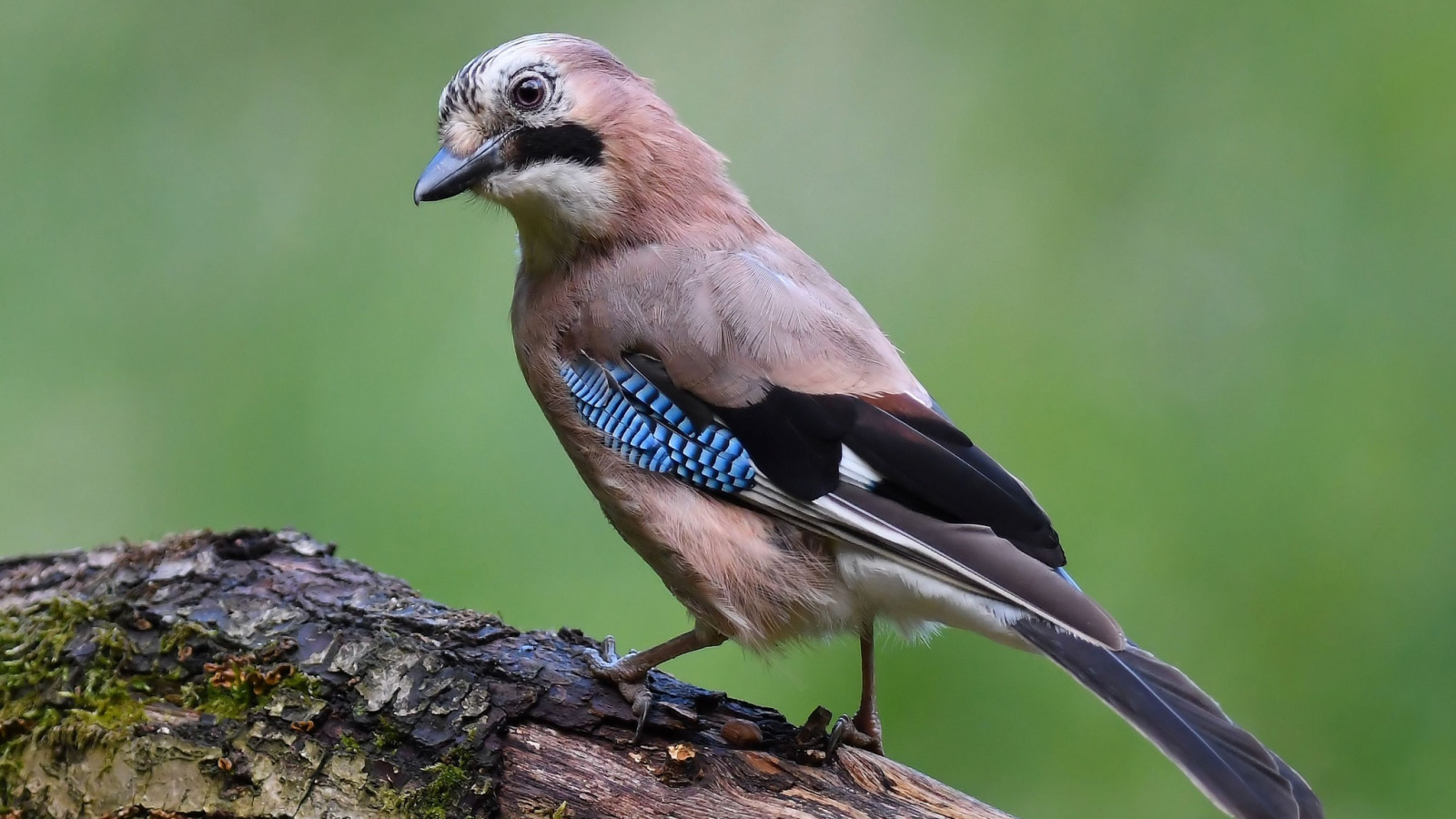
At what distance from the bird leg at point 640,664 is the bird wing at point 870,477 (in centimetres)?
40

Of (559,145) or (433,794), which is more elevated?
(559,145)

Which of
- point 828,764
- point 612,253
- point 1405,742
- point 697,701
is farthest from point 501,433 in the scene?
point 1405,742

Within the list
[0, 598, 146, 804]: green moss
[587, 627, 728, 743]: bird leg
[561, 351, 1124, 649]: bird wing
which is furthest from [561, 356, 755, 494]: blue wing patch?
[0, 598, 146, 804]: green moss

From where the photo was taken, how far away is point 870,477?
2.68m

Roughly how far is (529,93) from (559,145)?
14 centimetres

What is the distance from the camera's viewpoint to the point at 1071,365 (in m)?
4.87

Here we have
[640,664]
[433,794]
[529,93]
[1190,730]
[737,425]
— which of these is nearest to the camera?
[1190,730]

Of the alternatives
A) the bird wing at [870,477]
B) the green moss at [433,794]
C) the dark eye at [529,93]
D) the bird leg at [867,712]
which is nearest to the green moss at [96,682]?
the green moss at [433,794]

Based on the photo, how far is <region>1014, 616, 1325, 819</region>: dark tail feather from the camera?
91.3 inches

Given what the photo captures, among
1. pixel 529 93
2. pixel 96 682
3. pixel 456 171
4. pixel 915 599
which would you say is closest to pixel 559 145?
pixel 529 93

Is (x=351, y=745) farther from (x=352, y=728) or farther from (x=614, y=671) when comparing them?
(x=614, y=671)

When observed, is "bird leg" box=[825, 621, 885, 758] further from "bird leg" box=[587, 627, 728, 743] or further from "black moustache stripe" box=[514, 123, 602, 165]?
"black moustache stripe" box=[514, 123, 602, 165]

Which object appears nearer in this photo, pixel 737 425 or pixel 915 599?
pixel 915 599

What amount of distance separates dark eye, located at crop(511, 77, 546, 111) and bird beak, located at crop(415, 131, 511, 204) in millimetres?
81
